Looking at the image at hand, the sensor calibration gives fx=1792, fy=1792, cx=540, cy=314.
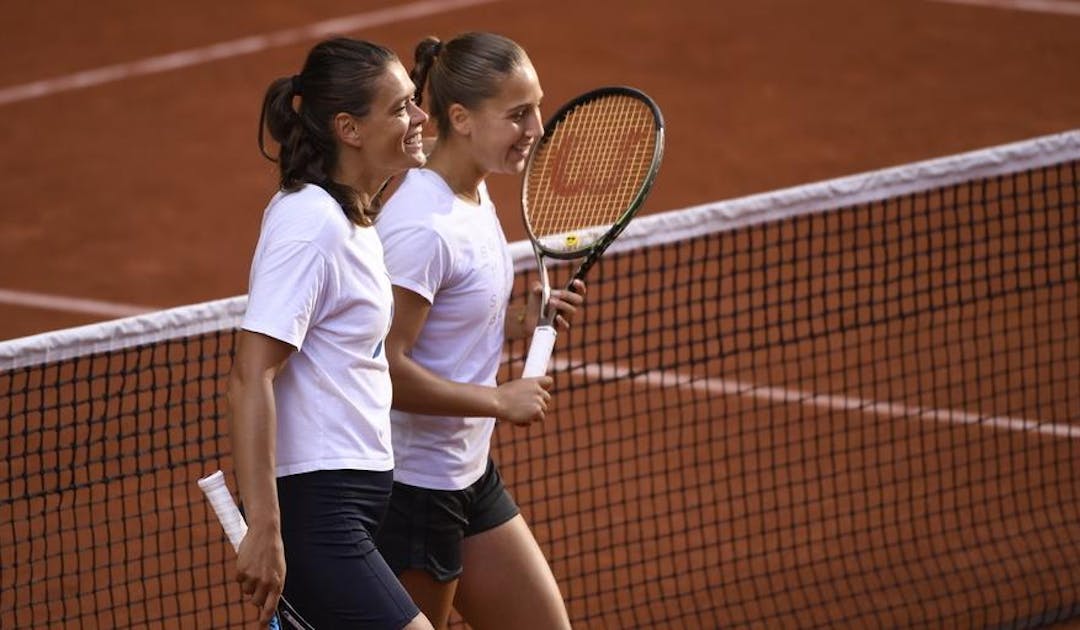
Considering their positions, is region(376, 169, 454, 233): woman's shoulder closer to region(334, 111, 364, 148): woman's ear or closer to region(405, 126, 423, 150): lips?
region(405, 126, 423, 150): lips

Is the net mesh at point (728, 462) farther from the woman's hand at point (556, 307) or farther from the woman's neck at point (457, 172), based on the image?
the woman's neck at point (457, 172)

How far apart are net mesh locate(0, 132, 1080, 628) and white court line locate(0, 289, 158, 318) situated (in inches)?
38.3

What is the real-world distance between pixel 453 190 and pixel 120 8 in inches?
376

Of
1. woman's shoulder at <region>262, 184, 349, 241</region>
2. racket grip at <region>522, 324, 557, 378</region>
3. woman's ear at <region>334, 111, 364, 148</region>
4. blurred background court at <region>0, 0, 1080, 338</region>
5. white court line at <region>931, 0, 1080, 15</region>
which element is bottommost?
blurred background court at <region>0, 0, 1080, 338</region>

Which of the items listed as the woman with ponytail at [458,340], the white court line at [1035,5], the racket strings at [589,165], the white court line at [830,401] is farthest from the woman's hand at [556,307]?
the white court line at [1035,5]

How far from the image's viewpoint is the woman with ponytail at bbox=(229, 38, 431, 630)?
3439 millimetres

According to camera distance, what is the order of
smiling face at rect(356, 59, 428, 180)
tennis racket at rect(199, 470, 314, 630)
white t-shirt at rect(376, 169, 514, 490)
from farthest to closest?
white t-shirt at rect(376, 169, 514, 490) < smiling face at rect(356, 59, 428, 180) < tennis racket at rect(199, 470, 314, 630)

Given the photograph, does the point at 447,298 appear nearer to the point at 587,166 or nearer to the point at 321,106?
the point at 321,106

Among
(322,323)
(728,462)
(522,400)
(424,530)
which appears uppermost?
(322,323)

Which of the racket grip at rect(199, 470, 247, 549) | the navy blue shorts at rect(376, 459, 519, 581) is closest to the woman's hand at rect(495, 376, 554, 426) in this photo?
the navy blue shorts at rect(376, 459, 519, 581)

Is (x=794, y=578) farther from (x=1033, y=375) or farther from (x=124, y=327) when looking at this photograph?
(x=124, y=327)

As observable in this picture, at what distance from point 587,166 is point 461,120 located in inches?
26.1

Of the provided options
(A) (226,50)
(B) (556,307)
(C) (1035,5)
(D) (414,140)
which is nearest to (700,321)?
(B) (556,307)

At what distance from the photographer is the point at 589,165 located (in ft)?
15.5
